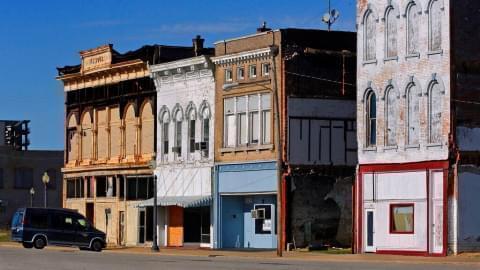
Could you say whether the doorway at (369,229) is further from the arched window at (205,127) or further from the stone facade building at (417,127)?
the arched window at (205,127)

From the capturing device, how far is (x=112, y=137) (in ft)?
244

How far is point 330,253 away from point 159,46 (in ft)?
68.5

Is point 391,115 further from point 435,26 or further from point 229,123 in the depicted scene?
point 229,123

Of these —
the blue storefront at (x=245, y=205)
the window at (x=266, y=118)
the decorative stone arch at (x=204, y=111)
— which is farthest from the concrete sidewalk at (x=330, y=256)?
the decorative stone arch at (x=204, y=111)

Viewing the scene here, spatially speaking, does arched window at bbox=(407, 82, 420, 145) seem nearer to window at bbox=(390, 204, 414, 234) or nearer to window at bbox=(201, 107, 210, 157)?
Answer: window at bbox=(390, 204, 414, 234)

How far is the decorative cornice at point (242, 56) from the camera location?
59.9m

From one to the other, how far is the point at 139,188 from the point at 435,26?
25.9 metres

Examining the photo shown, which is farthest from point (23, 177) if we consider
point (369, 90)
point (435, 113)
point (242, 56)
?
point (435, 113)

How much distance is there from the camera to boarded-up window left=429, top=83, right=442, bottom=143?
50656 mm

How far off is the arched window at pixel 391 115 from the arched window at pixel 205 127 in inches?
547

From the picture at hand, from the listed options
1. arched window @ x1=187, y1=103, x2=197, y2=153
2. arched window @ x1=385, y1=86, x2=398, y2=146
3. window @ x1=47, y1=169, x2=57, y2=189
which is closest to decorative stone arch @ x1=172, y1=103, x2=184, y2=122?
arched window @ x1=187, y1=103, x2=197, y2=153

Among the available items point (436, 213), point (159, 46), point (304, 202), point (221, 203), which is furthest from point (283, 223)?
point (159, 46)

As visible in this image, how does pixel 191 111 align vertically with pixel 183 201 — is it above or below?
above

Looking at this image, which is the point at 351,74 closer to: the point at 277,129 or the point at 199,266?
the point at 277,129
